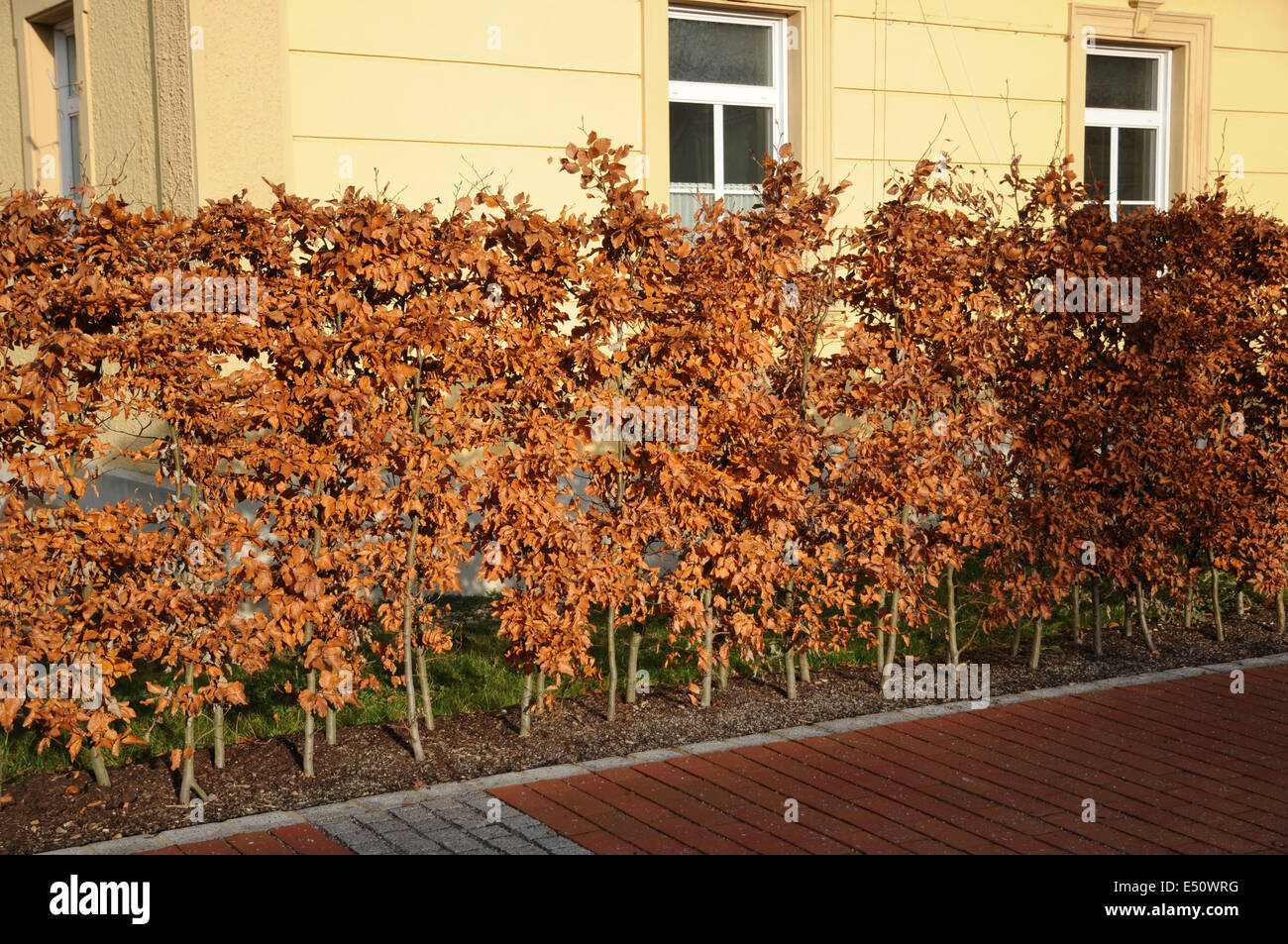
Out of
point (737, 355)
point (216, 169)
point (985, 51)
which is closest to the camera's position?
point (737, 355)

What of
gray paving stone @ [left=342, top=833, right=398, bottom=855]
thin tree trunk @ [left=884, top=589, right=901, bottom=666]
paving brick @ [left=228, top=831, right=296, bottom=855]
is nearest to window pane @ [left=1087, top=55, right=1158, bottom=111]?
thin tree trunk @ [left=884, top=589, right=901, bottom=666]

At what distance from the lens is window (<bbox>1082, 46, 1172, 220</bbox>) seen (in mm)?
11570

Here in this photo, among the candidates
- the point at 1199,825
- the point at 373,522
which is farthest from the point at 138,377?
the point at 1199,825

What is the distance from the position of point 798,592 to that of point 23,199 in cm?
382

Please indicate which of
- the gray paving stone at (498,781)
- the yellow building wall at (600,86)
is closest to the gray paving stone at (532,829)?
the gray paving stone at (498,781)

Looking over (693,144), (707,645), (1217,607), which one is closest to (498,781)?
(707,645)

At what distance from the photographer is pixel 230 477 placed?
505 centimetres

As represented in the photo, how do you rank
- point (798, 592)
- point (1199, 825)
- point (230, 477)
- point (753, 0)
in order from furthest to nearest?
point (753, 0) < point (798, 592) < point (230, 477) < point (1199, 825)

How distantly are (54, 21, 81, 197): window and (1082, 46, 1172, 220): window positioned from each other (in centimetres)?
843

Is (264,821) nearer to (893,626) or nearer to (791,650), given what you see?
(791,650)

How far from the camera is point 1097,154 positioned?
458 inches

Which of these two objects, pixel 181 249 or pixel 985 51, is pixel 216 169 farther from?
pixel 985 51

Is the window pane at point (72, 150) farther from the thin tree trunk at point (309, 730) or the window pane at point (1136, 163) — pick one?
the window pane at point (1136, 163)

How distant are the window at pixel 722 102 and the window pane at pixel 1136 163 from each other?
12.2 ft
